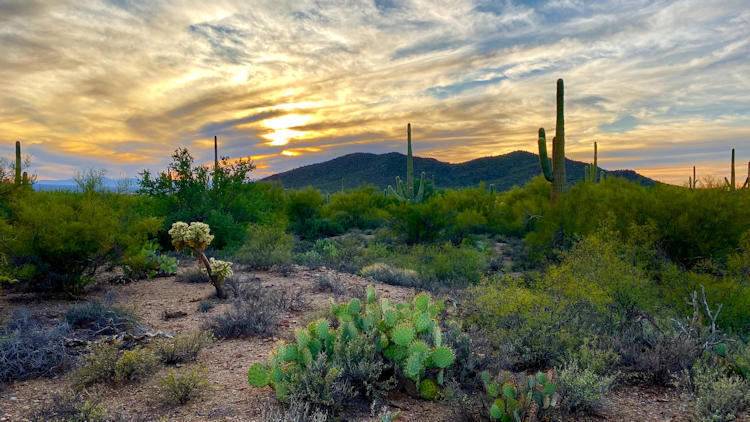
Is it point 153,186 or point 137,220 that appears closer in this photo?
point 137,220

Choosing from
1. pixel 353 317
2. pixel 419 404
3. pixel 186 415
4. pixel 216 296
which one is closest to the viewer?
pixel 186 415

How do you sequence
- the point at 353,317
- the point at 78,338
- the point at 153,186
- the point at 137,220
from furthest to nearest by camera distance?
the point at 153,186, the point at 137,220, the point at 78,338, the point at 353,317

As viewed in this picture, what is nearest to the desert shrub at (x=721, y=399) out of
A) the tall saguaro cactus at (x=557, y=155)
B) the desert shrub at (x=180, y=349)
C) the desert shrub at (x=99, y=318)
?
the desert shrub at (x=180, y=349)

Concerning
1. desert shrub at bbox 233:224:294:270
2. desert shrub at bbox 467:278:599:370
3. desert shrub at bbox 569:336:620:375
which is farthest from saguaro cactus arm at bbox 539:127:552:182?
desert shrub at bbox 569:336:620:375

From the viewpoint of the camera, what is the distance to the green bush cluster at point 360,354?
180 inches

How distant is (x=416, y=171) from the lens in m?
76.1

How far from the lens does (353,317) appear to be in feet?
17.8

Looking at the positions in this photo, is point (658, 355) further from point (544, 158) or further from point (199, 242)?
point (544, 158)

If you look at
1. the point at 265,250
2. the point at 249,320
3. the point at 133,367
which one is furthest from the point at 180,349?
the point at 265,250

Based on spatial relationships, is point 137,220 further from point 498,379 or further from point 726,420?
point 726,420

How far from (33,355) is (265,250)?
780cm

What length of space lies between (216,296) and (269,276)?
2527mm

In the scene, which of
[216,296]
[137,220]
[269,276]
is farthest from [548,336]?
[137,220]

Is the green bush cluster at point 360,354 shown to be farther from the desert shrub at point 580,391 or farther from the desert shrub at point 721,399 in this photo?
the desert shrub at point 721,399
